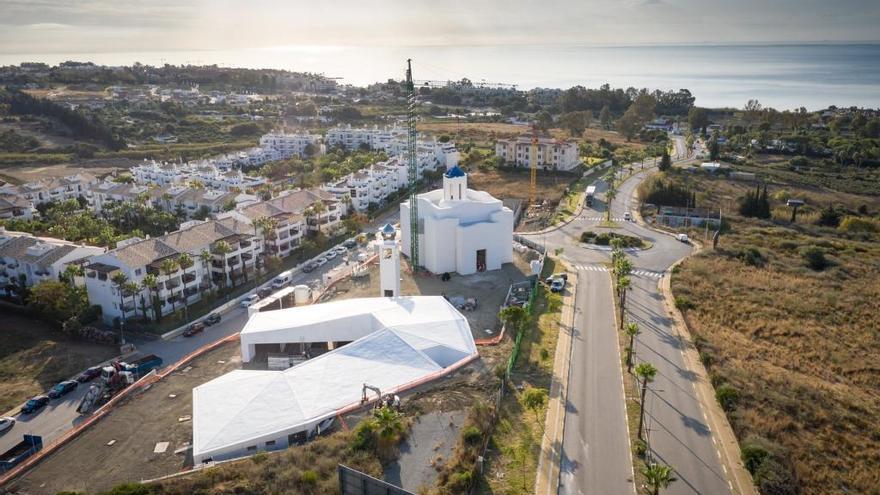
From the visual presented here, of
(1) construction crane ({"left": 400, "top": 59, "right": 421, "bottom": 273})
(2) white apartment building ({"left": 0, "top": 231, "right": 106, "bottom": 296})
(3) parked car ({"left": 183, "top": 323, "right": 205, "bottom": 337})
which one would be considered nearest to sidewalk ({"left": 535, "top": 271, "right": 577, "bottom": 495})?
(1) construction crane ({"left": 400, "top": 59, "right": 421, "bottom": 273})

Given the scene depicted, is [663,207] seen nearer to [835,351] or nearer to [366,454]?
[835,351]

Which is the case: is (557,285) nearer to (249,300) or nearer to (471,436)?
(471,436)

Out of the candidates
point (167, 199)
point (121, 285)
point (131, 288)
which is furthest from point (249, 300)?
point (167, 199)

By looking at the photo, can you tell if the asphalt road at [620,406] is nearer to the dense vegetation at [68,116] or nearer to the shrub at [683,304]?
the shrub at [683,304]

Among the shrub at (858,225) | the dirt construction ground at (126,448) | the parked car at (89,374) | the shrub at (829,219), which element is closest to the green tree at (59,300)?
the parked car at (89,374)

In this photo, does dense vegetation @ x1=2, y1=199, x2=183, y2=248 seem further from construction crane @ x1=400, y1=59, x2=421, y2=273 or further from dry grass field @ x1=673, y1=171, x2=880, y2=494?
dry grass field @ x1=673, y1=171, x2=880, y2=494

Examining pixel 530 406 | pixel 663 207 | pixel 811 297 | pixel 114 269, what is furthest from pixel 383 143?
pixel 530 406
